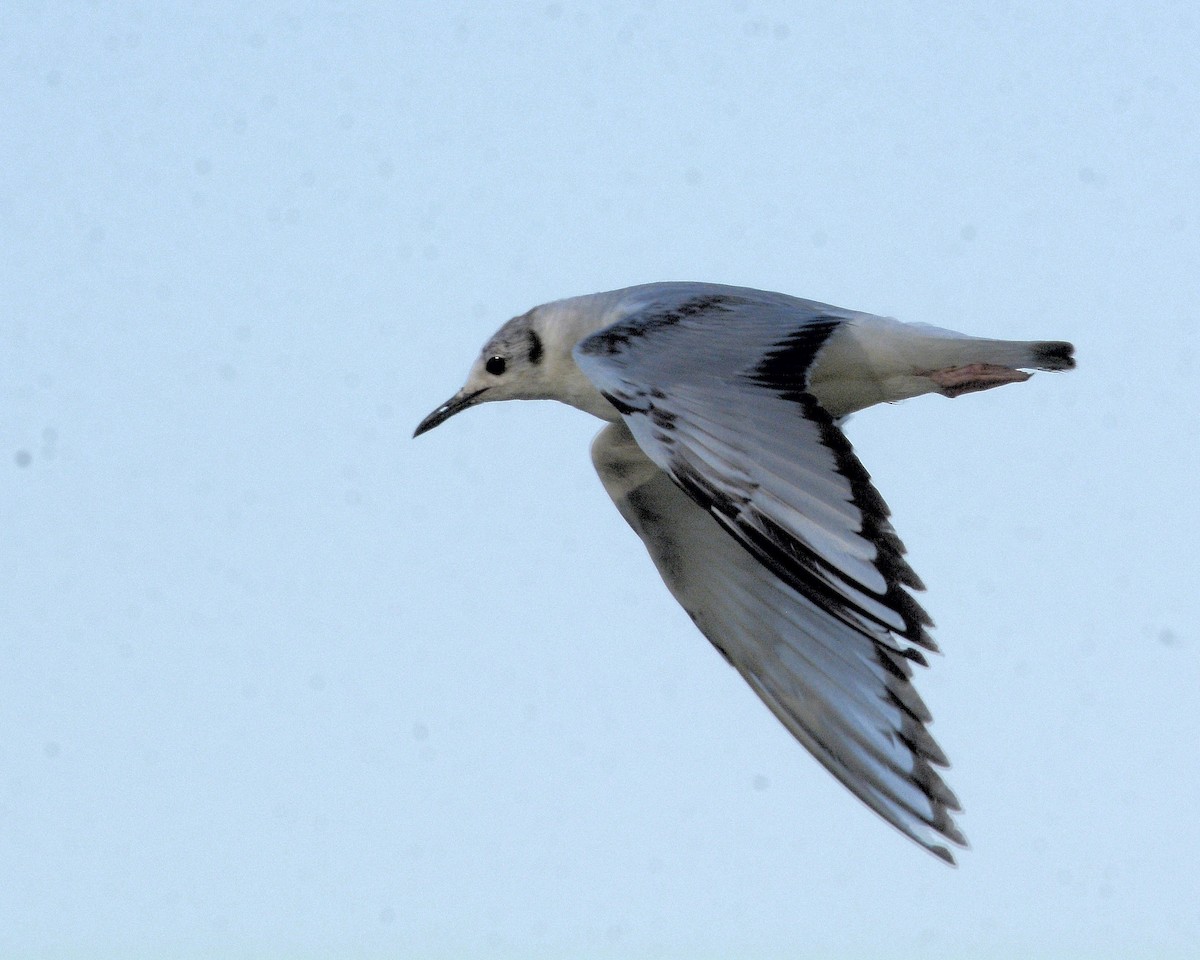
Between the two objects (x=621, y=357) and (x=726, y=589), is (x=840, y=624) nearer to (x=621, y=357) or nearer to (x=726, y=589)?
(x=726, y=589)

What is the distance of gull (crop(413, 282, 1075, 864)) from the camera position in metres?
5.43

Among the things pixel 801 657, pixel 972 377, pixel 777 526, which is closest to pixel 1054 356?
pixel 972 377

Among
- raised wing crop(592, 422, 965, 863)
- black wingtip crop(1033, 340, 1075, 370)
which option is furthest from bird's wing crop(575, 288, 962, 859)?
black wingtip crop(1033, 340, 1075, 370)

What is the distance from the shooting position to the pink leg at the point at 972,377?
21.6 feet

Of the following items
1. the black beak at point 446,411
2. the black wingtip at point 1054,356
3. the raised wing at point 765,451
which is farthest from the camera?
the black beak at point 446,411

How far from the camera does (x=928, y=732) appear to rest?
6.61 m

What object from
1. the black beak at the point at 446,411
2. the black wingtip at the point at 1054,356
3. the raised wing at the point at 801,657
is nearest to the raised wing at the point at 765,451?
the raised wing at the point at 801,657

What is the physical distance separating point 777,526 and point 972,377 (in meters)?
1.49

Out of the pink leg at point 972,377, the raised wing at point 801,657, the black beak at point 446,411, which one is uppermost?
the black beak at point 446,411

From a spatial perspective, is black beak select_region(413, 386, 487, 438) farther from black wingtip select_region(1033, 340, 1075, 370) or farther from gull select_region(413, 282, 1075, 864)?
black wingtip select_region(1033, 340, 1075, 370)

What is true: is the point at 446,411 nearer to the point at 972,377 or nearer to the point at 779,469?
the point at 972,377

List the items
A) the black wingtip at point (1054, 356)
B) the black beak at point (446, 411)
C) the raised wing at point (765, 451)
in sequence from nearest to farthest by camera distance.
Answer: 1. the raised wing at point (765, 451)
2. the black wingtip at point (1054, 356)
3. the black beak at point (446, 411)

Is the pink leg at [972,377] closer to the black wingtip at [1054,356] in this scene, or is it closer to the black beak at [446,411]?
the black wingtip at [1054,356]

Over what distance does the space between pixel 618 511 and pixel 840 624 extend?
0.90m
